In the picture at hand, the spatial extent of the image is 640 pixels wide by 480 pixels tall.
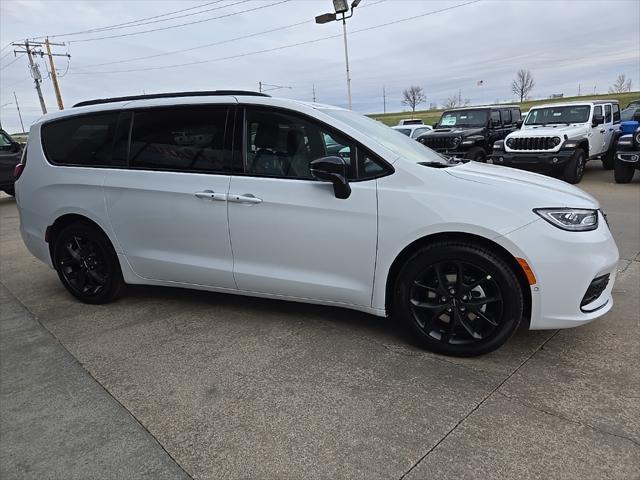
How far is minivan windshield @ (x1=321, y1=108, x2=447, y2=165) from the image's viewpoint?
3.15 m

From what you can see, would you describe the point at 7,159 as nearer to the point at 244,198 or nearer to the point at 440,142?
the point at 244,198

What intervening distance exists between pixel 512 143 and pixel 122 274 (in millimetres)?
10078

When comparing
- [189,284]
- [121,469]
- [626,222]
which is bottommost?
[626,222]

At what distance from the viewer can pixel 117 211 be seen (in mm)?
3713

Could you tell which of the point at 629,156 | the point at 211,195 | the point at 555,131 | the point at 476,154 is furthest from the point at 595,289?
the point at 476,154

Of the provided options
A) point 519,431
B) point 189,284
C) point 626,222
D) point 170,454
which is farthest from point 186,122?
point 626,222

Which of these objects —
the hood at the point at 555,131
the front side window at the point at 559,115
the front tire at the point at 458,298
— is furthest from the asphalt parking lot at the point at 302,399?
the front side window at the point at 559,115

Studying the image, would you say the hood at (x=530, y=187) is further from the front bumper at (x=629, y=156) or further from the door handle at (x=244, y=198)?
the front bumper at (x=629, y=156)

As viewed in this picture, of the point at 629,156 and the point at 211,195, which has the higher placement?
the point at 211,195

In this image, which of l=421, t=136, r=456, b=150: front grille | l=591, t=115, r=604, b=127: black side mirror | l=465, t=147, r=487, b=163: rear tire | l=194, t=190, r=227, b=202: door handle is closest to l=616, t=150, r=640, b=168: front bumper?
l=591, t=115, r=604, b=127: black side mirror

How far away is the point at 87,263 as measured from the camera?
4035 mm

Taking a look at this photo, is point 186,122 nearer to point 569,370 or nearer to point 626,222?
point 569,370

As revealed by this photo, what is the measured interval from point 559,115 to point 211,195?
11424 millimetres

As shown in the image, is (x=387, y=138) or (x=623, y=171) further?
(x=623, y=171)
